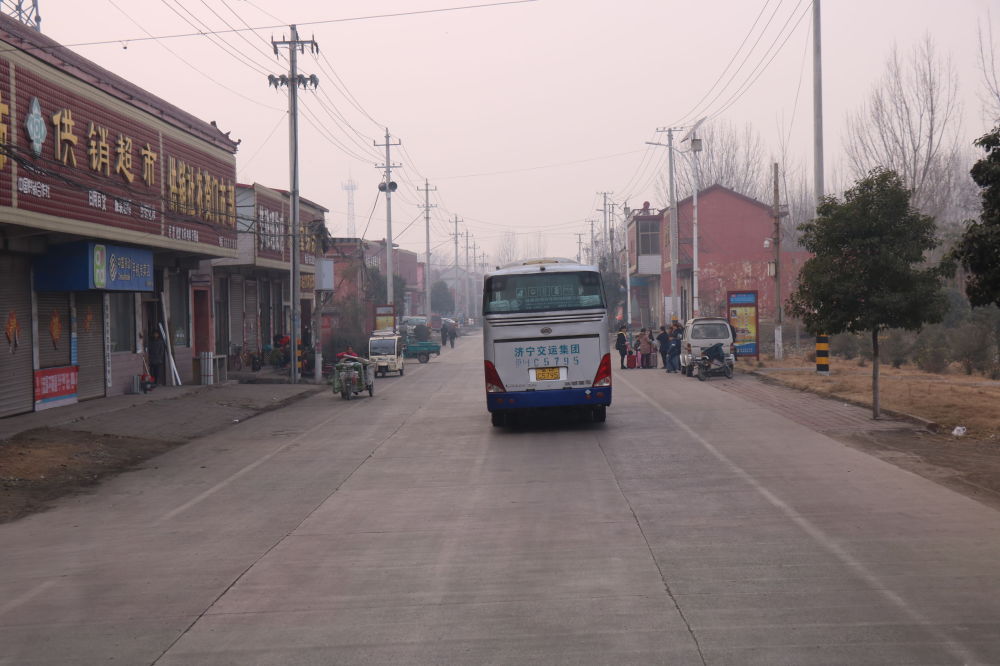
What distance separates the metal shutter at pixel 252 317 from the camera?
41594 millimetres

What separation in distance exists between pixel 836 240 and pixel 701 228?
4528 centimetres

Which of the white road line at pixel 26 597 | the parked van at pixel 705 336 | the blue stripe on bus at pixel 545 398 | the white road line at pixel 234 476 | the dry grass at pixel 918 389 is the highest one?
the parked van at pixel 705 336

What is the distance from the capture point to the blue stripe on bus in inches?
693

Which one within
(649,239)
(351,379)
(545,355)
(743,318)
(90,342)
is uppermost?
(649,239)

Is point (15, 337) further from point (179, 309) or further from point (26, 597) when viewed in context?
point (26, 597)

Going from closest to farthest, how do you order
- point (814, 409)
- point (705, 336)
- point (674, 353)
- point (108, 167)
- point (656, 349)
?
point (814, 409)
point (108, 167)
point (705, 336)
point (674, 353)
point (656, 349)

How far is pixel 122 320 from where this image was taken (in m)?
27.9

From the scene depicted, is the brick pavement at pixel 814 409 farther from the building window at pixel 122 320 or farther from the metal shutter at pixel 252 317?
the metal shutter at pixel 252 317

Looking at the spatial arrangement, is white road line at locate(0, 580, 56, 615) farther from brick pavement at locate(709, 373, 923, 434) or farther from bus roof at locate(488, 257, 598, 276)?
brick pavement at locate(709, 373, 923, 434)

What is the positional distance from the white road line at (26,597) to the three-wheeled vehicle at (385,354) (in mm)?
30806

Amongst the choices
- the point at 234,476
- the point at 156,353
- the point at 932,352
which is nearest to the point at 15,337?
the point at 156,353

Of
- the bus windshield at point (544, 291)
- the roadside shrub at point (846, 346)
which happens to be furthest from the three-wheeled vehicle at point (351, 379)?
the roadside shrub at point (846, 346)

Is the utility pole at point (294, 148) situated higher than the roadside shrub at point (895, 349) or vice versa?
the utility pole at point (294, 148)

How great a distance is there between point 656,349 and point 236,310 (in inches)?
692
